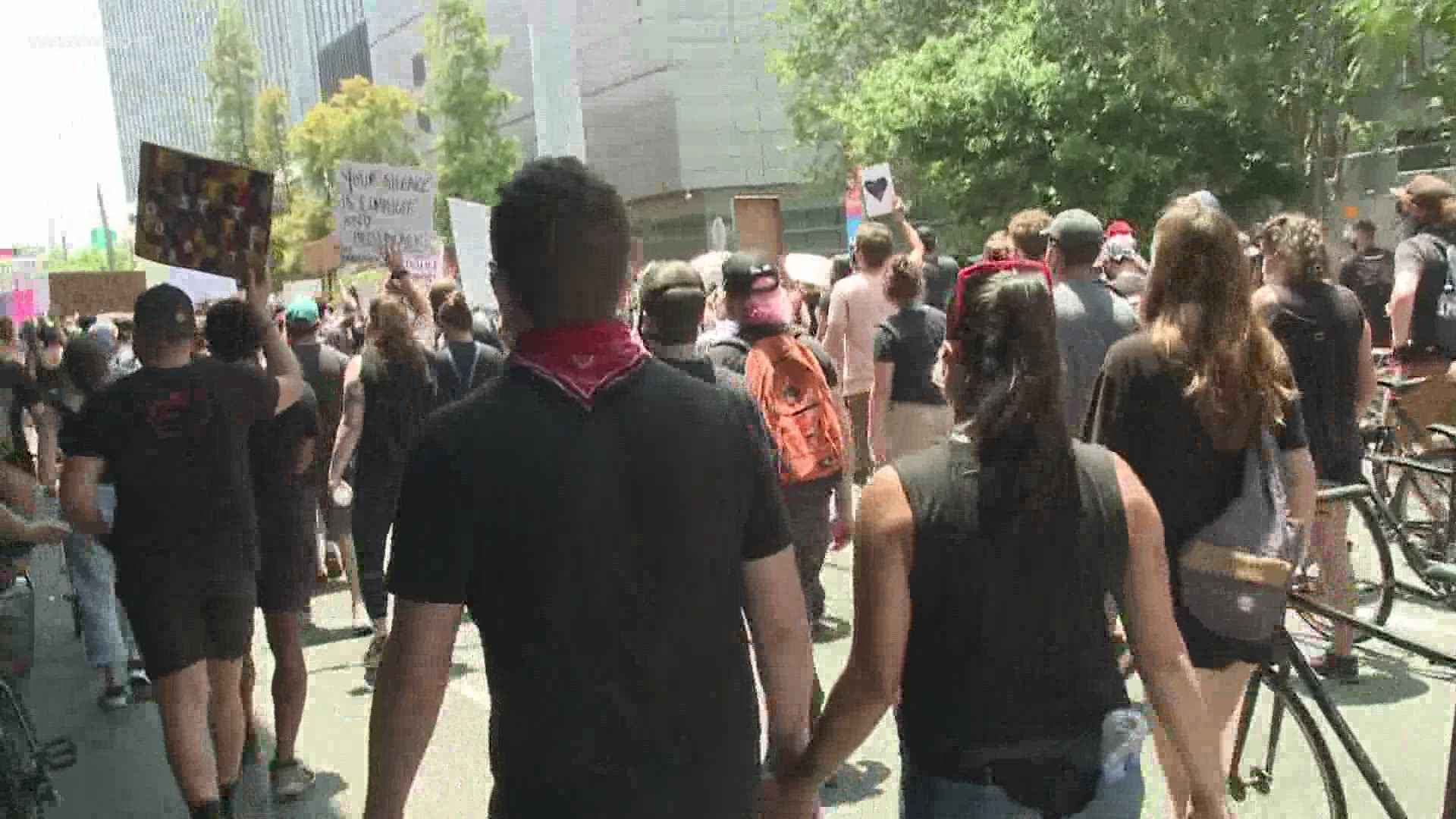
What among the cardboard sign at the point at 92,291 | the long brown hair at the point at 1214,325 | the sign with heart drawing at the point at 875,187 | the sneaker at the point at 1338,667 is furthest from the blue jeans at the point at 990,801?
the cardboard sign at the point at 92,291

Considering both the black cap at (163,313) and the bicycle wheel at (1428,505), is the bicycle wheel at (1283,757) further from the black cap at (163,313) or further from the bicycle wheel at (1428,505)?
the black cap at (163,313)

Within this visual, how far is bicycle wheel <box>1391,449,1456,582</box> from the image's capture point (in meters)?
6.69

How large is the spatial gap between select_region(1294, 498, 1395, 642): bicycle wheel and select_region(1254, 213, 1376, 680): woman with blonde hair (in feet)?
1.08

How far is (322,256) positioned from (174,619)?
8.78 metres

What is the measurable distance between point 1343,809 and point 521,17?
68.4 m

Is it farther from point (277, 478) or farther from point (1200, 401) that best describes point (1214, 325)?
point (277, 478)

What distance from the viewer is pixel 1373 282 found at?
10781 mm

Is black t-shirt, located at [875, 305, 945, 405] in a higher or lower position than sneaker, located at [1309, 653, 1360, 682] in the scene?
higher

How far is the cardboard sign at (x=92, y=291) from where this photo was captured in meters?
15.2

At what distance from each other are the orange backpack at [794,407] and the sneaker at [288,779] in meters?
2.44

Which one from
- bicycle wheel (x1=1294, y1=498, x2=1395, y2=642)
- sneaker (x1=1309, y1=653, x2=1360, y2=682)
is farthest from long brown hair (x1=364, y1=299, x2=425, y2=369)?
sneaker (x1=1309, y1=653, x2=1360, y2=682)

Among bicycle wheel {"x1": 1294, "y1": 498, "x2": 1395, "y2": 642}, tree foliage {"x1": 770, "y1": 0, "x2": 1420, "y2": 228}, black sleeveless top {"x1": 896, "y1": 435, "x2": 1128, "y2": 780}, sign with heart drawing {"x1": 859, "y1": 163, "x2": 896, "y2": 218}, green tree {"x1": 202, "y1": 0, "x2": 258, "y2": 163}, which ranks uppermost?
green tree {"x1": 202, "y1": 0, "x2": 258, "y2": 163}

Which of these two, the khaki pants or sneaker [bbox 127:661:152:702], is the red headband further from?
sneaker [bbox 127:661:152:702]

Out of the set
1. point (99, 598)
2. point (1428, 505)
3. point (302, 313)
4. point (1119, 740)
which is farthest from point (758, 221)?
point (1119, 740)
